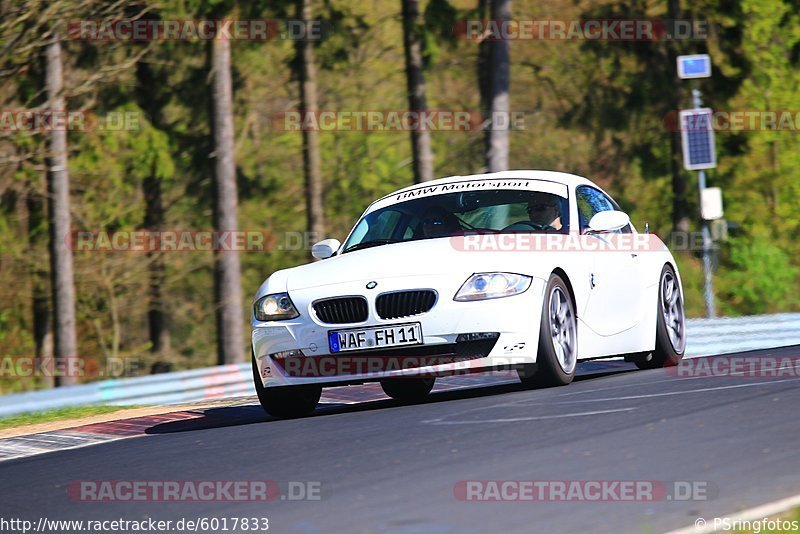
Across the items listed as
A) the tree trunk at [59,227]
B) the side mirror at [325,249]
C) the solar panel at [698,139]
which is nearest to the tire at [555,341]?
the side mirror at [325,249]

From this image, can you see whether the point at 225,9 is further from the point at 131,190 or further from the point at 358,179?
the point at 358,179

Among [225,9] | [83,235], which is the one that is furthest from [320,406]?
[83,235]

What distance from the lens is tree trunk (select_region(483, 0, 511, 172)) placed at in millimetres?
23484

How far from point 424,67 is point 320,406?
22210mm

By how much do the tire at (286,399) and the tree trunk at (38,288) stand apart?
72.1 feet

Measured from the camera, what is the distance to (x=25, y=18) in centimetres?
2052

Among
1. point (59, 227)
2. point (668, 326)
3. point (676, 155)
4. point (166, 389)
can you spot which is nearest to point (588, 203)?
point (668, 326)

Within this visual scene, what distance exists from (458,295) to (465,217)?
1424 millimetres

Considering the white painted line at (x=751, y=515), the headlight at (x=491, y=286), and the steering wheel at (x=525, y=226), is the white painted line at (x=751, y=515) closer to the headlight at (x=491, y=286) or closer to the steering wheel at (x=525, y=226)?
the headlight at (x=491, y=286)

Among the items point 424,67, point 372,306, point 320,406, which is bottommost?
point 320,406

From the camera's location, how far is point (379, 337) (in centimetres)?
911

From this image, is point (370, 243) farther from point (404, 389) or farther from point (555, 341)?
point (555, 341)

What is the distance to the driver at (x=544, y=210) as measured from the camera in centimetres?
1042

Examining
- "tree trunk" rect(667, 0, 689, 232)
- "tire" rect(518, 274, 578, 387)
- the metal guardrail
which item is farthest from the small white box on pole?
"tree trunk" rect(667, 0, 689, 232)
